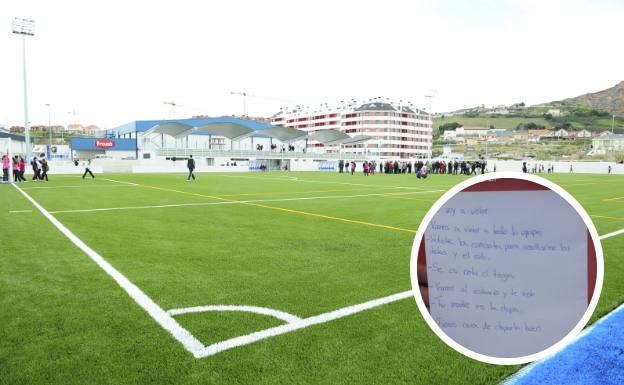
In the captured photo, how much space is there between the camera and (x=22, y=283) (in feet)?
16.1

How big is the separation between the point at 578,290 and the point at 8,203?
16.5 metres

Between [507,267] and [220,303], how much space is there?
3451mm

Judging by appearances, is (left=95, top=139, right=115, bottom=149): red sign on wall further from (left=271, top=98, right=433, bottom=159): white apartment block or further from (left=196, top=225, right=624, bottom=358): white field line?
(left=196, top=225, right=624, bottom=358): white field line

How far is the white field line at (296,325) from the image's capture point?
3.21 metres

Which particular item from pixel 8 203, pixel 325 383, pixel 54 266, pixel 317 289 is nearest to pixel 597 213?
pixel 317 289

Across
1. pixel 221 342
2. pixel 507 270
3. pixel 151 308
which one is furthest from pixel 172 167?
pixel 507 270

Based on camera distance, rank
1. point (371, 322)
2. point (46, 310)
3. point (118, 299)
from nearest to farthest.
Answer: point (371, 322)
point (46, 310)
point (118, 299)

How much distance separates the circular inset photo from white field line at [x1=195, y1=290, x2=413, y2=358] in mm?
2252

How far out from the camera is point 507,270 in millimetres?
1249

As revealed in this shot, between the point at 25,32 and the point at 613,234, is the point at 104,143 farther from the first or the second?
the point at 613,234

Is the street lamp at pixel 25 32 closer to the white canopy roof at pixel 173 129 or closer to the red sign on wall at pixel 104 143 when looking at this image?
the white canopy roof at pixel 173 129

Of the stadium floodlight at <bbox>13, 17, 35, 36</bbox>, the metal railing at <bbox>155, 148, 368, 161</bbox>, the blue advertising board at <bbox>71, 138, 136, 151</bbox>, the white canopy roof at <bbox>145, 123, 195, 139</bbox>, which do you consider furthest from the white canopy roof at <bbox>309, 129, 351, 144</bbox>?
the stadium floodlight at <bbox>13, 17, 35, 36</bbox>

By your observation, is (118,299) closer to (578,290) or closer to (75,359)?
(75,359)

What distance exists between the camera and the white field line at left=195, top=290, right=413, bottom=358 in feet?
10.5
